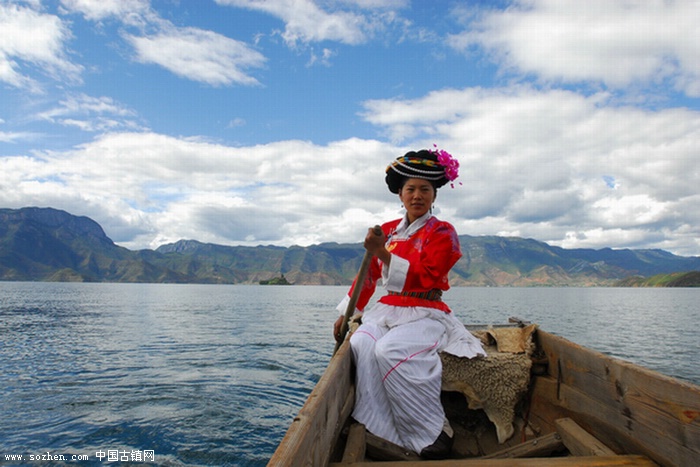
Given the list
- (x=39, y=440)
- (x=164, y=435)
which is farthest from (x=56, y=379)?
(x=164, y=435)

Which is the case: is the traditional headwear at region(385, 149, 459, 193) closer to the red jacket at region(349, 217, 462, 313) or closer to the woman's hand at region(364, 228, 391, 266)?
the red jacket at region(349, 217, 462, 313)

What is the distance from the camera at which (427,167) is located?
3.78 m

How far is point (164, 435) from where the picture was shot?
6418 mm

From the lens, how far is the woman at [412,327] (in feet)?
10.2

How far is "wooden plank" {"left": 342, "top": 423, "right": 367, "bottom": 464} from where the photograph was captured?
2.60 m

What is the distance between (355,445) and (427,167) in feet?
7.82

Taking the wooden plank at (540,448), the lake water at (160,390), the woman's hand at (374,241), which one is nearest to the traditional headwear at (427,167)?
the woman's hand at (374,241)

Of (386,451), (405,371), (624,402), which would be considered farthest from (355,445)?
(624,402)

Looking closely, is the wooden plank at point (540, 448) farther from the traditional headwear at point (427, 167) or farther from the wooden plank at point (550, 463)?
the traditional headwear at point (427, 167)

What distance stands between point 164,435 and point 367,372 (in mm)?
4758

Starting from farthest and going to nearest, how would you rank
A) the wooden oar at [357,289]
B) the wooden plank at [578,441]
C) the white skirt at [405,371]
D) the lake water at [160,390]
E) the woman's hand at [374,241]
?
the lake water at [160,390] < the wooden oar at [357,289] < the woman's hand at [374,241] < the white skirt at [405,371] < the wooden plank at [578,441]

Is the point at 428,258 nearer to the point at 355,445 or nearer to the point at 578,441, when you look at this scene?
the point at 355,445

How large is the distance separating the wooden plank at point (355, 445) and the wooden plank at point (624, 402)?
1765 mm

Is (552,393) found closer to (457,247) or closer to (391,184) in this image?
(457,247)
